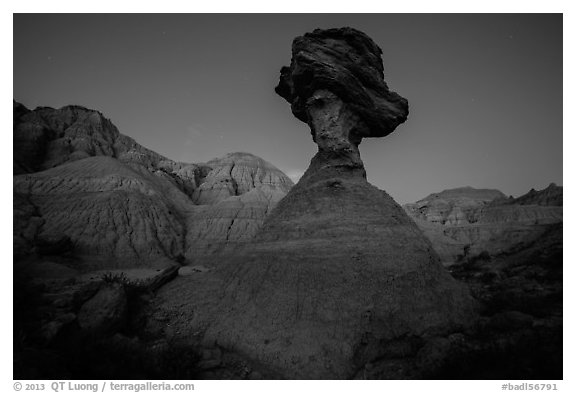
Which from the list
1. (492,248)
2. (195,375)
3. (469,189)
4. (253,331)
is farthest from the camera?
(469,189)

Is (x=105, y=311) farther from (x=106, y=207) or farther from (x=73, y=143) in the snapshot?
(x=73, y=143)

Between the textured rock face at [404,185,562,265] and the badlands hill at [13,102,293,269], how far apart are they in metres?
25.2

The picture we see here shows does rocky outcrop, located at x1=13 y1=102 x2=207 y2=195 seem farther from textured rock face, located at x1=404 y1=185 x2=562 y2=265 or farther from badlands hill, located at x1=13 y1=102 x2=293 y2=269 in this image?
textured rock face, located at x1=404 y1=185 x2=562 y2=265

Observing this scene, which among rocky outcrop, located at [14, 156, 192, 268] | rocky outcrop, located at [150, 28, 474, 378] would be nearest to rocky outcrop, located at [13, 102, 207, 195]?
rocky outcrop, located at [14, 156, 192, 268]

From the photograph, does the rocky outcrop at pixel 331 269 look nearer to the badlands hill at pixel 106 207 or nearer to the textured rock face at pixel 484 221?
the badlands hill at pixel 106 207

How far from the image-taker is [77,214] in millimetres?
27172

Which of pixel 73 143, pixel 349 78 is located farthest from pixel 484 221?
pixel 73 143

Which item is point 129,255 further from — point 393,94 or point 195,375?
point 393,94

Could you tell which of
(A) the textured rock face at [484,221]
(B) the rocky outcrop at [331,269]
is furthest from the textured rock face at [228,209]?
(A) the textured rock face at [484,221]

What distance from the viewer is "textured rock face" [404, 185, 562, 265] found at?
33.4 meters

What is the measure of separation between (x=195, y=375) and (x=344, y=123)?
33.7 feet

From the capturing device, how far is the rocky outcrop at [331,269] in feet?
24.7
